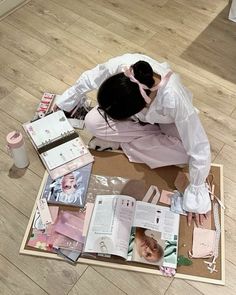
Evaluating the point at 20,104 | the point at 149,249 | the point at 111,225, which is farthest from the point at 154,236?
the point at 20,104

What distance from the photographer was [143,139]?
1.49 m

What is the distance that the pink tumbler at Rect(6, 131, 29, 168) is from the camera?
53.4 inches

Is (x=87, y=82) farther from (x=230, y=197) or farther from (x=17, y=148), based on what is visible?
(x=230, y=197)

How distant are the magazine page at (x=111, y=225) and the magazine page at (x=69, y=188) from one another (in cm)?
7

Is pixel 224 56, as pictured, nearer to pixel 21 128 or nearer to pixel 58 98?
pixel 58 98

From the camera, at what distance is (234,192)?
145 cm

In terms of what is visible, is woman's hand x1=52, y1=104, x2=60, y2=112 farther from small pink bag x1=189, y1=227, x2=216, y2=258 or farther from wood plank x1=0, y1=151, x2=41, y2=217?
small pink bag x1=189, y1=227, x2=216, y2=258

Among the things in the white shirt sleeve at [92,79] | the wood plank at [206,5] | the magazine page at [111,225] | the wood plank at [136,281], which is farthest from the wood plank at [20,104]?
the wood plank at [206,5]

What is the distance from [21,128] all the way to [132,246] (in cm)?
68

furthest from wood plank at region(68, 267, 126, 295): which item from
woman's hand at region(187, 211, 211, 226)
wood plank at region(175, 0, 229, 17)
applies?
wood plank at region(175, 0, 229, 17)

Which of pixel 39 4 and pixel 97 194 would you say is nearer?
pixel 97 194

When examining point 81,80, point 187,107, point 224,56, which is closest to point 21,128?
point 81,80

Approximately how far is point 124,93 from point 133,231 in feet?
1.59

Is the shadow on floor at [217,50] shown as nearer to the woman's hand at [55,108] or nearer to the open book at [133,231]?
the woman's hand at [55,108]
